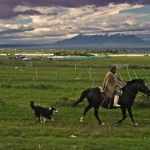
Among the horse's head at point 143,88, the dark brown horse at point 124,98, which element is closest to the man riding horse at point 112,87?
the dark brown horse at point 124,98

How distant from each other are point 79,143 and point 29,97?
13465 millimetres

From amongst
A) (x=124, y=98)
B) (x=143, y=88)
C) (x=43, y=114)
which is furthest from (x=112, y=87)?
(x=43, y=114)

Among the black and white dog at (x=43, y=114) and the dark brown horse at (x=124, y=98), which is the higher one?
the dark brown horse at (x=124, y=98)

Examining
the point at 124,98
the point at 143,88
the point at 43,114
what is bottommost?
the point at 43,114

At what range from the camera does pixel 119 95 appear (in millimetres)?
16250

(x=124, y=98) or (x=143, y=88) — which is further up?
(x=143, y=88)

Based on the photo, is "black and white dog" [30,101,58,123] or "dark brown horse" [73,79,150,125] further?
"black and white dog" [30,101,58,123]

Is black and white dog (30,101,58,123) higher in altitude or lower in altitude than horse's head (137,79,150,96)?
lower

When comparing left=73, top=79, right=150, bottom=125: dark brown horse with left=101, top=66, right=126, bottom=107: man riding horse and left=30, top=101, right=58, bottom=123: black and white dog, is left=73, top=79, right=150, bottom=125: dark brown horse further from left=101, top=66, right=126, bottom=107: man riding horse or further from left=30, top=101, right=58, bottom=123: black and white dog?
left=30, top=101, right=58, bottom=123: black and white dog

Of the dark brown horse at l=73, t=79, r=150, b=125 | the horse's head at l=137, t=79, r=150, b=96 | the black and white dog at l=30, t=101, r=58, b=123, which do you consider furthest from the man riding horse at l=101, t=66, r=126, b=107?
the black and white dog at l=30, t=101, r=58, b=123

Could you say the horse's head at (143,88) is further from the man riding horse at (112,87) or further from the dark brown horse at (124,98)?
the man riding horse at (112,87)

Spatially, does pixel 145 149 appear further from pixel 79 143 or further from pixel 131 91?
pixel 131 91

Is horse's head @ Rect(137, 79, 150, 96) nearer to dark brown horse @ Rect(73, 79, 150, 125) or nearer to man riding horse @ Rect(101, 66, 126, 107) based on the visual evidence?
dark brown horse @ Rect(73, 79, 150, 125)

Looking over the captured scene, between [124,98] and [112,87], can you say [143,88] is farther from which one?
[112,87]
